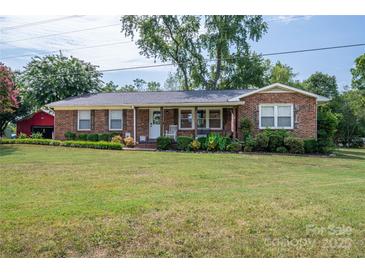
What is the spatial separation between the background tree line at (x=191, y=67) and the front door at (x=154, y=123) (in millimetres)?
7654

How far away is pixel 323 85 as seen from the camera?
36031mm

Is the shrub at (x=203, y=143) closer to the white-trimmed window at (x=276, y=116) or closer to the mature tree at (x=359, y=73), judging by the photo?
the white-trimmed window at (x=276, y=116)

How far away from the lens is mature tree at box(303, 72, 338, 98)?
3559 cm

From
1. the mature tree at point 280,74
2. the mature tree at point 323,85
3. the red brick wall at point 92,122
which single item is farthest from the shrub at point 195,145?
the mature tree at point 323,85

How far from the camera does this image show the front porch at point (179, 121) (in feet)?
60.2

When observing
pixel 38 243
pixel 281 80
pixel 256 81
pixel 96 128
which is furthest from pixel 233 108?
pixel 281 80

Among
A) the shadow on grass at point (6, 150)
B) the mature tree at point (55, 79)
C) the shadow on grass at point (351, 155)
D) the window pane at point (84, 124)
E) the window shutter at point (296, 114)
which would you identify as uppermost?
the mature tree at point (55, 79)

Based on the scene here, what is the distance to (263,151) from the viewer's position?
15211 millimetres

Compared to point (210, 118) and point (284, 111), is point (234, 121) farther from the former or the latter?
point (284, 111)

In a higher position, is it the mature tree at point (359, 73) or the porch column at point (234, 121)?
the mature tree at point (359, 73)

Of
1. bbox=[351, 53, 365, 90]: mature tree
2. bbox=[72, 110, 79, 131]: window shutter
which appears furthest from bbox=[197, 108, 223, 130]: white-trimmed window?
bbox=[351, 53, 365, 90]: mature tree

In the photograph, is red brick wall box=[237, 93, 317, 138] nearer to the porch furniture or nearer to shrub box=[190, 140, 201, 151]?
shrub box=[190, 140, 201, 151]
